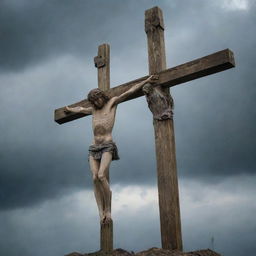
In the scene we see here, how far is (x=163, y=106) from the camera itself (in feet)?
26.5

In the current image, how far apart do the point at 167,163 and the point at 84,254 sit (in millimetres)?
2023

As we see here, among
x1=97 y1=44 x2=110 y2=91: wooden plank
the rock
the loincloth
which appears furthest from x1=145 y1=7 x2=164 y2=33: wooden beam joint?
the rock

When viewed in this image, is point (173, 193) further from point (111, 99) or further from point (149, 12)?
point (149, 12)

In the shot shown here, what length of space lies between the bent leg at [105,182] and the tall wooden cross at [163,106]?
0.93ft

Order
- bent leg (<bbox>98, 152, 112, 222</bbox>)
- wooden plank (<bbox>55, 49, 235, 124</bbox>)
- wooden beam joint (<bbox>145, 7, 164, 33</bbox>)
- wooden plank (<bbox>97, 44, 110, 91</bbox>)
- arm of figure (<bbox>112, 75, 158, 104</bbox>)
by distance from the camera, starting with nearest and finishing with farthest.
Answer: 1. wooden plank (<bbox>55, 49, 235, 124</bbox>)
2. bent leg (<bbox>98, 152, 112, 222</bbox>)
3. arm of figure (<bbox>112, 75, 158, 104</bbox>)
4. wooden beam joint (<bbox>145, 7, 164, 33</bbox>)
5. wooden plank (<bbox>97, 44, 110, 91</bbox>)

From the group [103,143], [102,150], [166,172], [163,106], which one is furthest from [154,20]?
[166,172]

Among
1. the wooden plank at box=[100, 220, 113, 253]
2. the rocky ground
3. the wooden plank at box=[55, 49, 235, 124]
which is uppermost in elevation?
the wooden plank at box=[55, 49, 235, 124]

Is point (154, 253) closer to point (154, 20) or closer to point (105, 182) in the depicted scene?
point (105, 182)

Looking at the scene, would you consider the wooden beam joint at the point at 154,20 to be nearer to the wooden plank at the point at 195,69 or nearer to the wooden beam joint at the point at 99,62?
Result: the wooden plank at the point at 195,69

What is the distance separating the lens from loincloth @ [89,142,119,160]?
8164 mm

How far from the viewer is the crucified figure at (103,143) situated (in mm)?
8109

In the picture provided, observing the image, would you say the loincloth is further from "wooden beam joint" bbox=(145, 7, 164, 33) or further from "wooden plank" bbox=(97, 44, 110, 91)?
"wooden beam joint" bbox=(145, 7, 164, 33)

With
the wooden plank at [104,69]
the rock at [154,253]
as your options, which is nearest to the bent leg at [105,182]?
the rock at [154,253]

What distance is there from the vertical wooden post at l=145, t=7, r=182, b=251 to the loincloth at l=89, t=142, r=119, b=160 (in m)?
0.79
